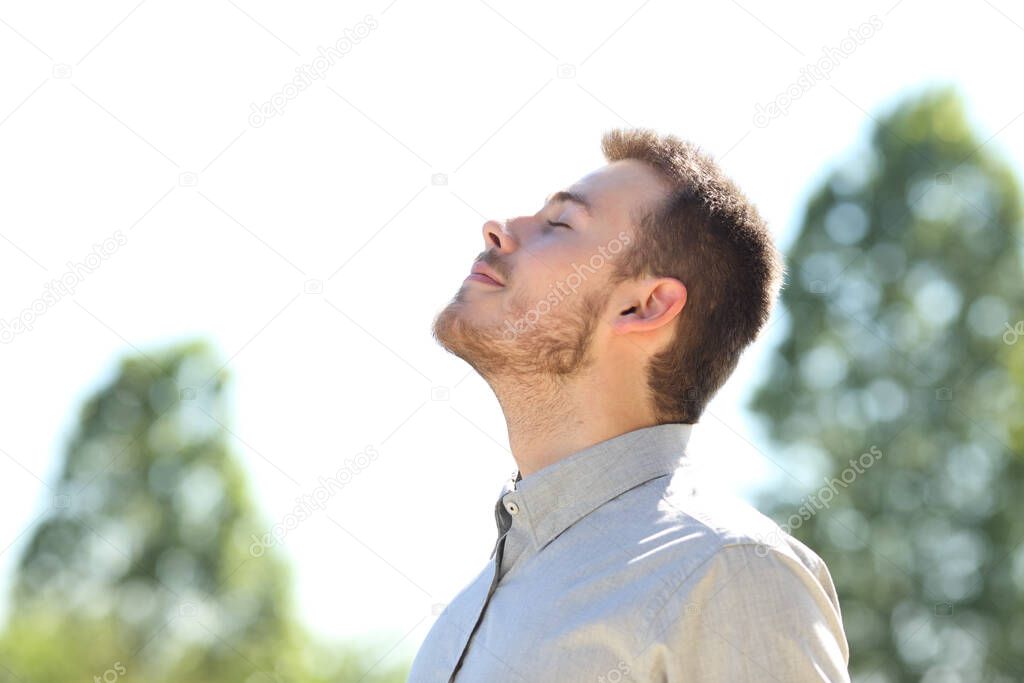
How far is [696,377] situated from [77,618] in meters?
16.5

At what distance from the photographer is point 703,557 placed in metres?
2.44

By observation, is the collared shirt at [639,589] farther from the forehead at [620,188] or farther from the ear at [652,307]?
the forehead at [620,188]

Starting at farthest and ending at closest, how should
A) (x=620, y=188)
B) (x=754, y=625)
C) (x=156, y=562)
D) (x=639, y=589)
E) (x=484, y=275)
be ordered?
(x=156, y=562), (x=620, y=188), (x=484, y=275), (x=639, y=589), (x=754, y=625)

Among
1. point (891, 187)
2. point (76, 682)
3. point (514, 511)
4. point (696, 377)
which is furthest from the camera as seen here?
point (76, 682)

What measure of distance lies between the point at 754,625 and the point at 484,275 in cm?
133

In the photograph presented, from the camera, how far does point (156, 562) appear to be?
18.3 m

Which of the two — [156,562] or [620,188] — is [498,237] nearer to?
[620,188]

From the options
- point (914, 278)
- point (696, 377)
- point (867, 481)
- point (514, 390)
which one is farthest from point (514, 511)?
point (914, 278)

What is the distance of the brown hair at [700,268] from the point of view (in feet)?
10.4

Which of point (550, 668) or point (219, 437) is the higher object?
point (550, 668)

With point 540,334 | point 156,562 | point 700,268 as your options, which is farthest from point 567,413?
point 156,562

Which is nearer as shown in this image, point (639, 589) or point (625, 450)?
point (639, 589)

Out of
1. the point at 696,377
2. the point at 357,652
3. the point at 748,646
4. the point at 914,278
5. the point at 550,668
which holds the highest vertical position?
the point at 914,278

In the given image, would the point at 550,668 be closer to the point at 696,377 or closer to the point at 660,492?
the point at 660,492
